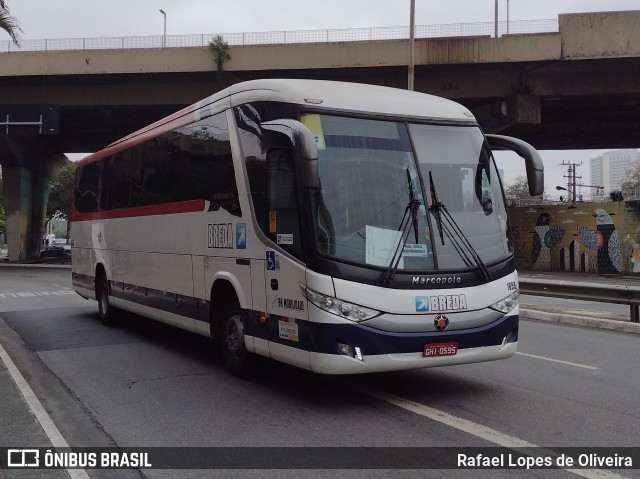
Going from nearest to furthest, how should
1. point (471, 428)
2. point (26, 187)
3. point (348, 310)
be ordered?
point (471, 428), point (348, 310), point (26, 187)

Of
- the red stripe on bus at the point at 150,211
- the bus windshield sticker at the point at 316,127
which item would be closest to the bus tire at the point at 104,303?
the red stripe on bus at the point at 150,211

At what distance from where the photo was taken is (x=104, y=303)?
13008mm

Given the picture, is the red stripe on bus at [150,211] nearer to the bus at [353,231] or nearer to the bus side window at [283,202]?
the bus at [353,231]

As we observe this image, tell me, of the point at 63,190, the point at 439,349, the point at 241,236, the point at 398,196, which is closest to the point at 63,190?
the point at 63,190

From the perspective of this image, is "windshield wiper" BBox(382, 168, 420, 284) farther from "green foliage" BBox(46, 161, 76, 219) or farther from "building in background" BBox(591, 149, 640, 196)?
"building in background" BBox(591, 149, 640, 196)

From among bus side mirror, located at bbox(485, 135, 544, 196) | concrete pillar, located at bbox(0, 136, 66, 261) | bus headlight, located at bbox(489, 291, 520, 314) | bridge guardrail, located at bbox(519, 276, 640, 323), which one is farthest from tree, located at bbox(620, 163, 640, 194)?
bus headlight, located at bbox(489, 291, 520, 314)

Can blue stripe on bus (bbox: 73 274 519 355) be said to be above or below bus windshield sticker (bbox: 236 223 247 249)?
below

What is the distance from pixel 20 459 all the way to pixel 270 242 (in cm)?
299

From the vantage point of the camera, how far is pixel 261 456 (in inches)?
202

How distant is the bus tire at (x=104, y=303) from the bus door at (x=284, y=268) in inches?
265

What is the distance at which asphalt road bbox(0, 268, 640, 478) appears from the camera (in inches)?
217

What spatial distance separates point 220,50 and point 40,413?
1020 inches

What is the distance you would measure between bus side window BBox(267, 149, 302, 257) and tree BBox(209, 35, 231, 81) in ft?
81.4

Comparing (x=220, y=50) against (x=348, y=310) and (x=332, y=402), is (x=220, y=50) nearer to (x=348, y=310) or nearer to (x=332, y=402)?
(x=332, y=402)
